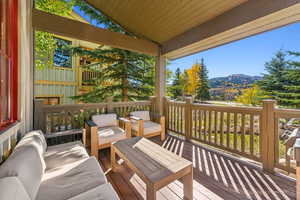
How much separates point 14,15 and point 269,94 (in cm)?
1077

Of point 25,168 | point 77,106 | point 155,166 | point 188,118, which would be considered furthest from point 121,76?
point 25,168

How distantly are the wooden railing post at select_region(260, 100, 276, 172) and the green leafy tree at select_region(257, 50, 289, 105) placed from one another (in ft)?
24.7

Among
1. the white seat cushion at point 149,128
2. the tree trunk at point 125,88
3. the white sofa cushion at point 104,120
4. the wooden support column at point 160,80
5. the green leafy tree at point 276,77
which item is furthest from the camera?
the green leafy tree at point 276,77

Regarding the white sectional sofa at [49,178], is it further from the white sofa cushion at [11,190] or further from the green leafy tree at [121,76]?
the green leafy tree at [121,76]

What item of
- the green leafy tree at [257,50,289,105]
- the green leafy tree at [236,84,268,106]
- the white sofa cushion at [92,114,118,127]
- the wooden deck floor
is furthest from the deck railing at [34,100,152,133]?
the green leafy tree at [257,50,289,105]

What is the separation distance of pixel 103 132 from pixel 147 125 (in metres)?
1.14

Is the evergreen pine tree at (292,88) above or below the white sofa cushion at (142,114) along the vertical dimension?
above

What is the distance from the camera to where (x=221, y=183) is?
192cm

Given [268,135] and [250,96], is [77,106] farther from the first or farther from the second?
[250,96]

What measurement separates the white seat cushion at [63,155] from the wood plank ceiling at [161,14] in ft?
10.8

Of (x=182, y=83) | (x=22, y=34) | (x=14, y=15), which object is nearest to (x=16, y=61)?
(x=22, y=34)

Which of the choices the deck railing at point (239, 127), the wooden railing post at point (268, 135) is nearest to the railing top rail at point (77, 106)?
the deck railing at point (239, 127)

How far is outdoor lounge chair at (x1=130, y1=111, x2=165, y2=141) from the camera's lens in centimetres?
322

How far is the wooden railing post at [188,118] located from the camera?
3.48 metres
